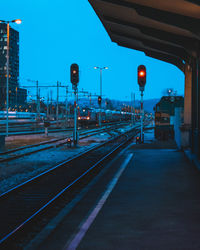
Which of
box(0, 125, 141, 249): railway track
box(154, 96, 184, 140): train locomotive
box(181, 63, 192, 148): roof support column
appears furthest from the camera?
box(154, 96, 184, 140): train locomotive

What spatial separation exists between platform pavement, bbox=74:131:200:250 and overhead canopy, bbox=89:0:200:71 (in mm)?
4887

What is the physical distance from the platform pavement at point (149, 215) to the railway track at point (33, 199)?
1.11 meters

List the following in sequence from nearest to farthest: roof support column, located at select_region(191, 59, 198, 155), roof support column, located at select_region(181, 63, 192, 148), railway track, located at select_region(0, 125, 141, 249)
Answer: railway track, located at select_region(0, 125, 141, 249) < roof support column, located at select_region(191, 59, 198, 155) < roof support column, located at select_region(181, 63, 192, 148)

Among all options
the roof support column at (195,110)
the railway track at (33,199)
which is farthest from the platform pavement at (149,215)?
the roof support column at (195,110)

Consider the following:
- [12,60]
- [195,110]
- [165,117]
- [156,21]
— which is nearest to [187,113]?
[195,110]

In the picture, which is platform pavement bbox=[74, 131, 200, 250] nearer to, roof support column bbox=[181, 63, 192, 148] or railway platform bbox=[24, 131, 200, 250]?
railway platform bbox=[24, 131, 200, 250]

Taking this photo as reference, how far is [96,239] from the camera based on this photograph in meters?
5.61

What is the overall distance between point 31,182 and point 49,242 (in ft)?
19.0

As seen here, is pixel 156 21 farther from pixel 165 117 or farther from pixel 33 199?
pixel 165 117

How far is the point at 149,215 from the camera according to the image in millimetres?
7105

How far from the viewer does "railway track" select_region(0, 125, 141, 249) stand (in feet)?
20.5

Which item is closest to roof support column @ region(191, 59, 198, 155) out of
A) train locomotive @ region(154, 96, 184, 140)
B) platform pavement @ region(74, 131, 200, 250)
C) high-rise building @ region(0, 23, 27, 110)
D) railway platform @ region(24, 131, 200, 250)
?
platform pavement @ region(74, 131, 200, 250)

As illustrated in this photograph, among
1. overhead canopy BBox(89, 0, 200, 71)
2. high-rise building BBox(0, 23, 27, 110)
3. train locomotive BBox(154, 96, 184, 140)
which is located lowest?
train locomotive BBox(154, 96, 184, 140)

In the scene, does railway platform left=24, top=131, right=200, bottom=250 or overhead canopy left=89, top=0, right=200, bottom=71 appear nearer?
railway platform left=24, top=131, right=200, bottom=250
